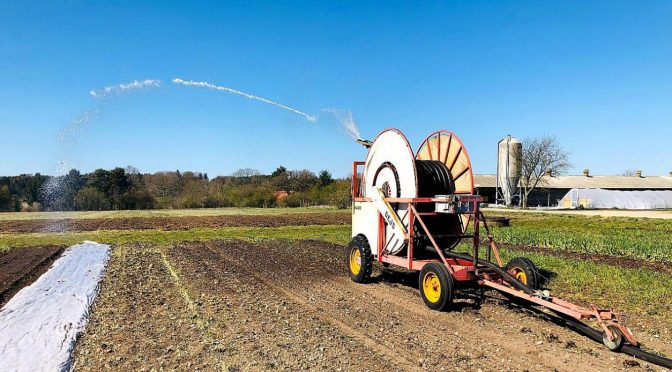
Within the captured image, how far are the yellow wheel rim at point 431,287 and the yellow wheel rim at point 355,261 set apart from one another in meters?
2.41

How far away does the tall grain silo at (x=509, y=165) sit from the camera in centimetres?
5944

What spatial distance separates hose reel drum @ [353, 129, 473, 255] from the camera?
962cm

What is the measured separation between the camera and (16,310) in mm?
8484

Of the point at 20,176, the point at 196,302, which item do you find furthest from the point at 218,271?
the point at 20,176

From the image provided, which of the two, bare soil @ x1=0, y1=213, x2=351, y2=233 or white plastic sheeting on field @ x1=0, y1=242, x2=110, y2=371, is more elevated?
bare soil @ x1=0, y1=213, x2=351, y2=233

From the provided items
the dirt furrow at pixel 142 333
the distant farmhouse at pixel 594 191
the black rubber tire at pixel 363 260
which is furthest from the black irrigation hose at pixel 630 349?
the distant farmhouse at pixel 594 191

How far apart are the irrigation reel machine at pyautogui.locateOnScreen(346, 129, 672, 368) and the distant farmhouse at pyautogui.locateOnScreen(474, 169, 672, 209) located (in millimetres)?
41604

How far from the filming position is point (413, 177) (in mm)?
9367

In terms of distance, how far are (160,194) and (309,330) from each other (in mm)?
77183

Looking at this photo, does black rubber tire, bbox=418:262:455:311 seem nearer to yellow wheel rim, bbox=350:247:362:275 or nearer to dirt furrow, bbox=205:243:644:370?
dirt furrow, bbox=205:243:644:370

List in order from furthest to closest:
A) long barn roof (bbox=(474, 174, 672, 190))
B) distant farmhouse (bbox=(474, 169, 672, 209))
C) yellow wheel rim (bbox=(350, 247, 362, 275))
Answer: long barn roof (bbox=(474, 174, 672, 190))
distant farmhouse (bbox=(474, 169, 672, 209))
yellow wheel rim (bbox=(350, 247, 362, 275))

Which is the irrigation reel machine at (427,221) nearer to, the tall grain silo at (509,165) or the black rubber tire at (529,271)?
the black rubber tire at (529,271)

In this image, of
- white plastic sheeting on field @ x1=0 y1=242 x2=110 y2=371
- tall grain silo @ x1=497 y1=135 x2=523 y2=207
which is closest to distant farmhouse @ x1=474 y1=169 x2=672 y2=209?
tall grain silo @ x1=497 y1=135 x2=523 y2=207

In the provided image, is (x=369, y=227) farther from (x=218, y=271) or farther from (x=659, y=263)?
(x=659, y=263)
